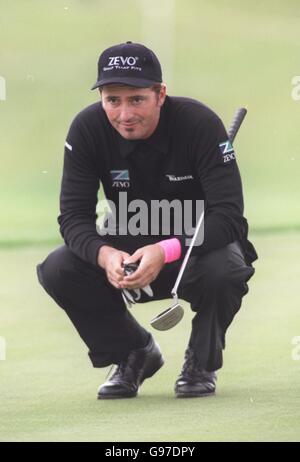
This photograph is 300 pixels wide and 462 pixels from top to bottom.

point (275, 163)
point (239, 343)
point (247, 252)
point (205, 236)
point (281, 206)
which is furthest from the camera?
point (275, 163)

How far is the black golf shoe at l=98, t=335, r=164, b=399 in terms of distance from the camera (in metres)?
5.44

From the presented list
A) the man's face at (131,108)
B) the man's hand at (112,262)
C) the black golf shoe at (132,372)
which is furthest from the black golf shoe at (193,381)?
the man's face at (131,108)

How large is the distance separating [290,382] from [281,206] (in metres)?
6.89

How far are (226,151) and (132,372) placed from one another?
3.27 feet

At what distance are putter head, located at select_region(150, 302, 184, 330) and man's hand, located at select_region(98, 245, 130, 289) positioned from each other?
0.23 m

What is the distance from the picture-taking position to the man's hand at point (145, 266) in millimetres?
5000

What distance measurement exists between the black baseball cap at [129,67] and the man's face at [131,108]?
39 mm

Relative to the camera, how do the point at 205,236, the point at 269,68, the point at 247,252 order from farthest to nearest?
the point at 269,68, the point at 247,252, the point at 205,236

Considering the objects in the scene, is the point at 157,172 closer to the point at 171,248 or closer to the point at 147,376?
the point at 171,248

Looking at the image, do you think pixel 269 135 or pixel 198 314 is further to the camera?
pixel 269 135

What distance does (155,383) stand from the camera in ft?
18.9
